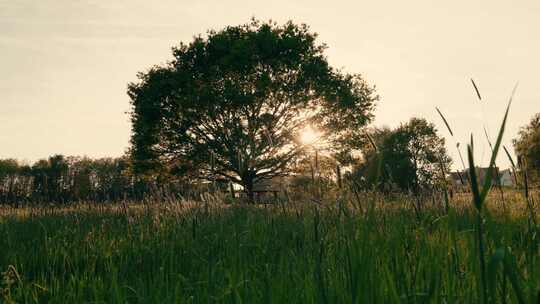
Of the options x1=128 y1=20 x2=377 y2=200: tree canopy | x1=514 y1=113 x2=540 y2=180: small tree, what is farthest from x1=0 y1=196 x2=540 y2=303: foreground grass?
x1=514 y1=113 x2=540 y2=180: small tree

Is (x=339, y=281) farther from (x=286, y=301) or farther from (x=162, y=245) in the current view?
(x=162, y=245)

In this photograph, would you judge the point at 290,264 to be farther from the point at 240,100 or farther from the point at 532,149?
the point at 532,149

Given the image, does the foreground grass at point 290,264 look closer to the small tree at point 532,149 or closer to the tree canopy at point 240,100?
the tree canopy at point 240,100

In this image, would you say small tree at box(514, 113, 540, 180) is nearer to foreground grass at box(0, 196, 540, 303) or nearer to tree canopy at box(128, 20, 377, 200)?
tree canopy at box(128, 20, 377, 200)

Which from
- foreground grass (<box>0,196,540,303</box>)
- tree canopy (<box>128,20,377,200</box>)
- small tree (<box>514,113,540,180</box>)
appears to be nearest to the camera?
foreground grass (<box>0,196,540,303</box>)

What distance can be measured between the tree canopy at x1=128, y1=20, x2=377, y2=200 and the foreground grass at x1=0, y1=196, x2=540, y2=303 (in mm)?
20932

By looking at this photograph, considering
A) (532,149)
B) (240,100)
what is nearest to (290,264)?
(240,100)

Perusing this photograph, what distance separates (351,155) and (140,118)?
1475 centimetres

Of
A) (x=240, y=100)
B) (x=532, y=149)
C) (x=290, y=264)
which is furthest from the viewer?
(x=532, y=149)

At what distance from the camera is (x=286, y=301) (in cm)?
262

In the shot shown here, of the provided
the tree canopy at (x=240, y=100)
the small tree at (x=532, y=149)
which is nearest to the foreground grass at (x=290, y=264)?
the tree canopy at (x=240, y=100)

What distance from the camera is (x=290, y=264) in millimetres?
3742

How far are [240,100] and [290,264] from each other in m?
24.2

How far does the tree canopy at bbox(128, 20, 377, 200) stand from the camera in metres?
28.7
